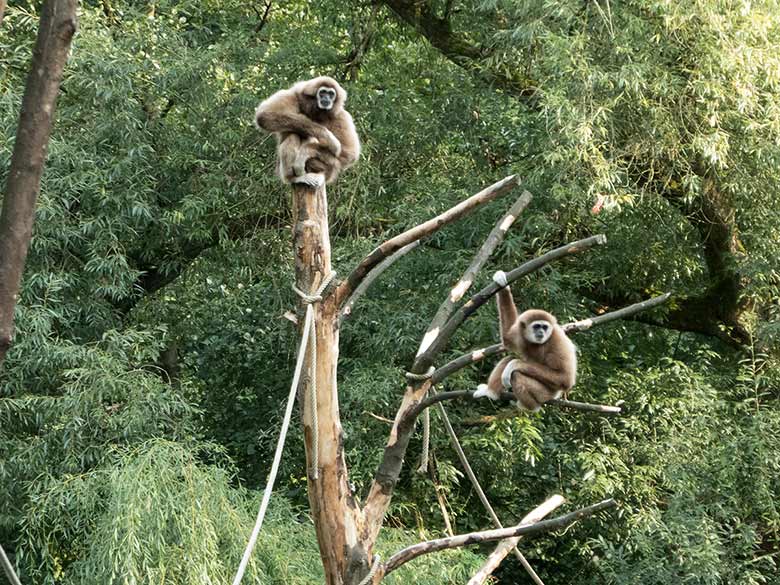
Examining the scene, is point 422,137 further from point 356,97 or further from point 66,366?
point 66,366

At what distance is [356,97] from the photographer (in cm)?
938

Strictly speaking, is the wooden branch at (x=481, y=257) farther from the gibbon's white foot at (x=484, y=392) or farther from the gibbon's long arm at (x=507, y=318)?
the gibbon's long arm at (x=507, y=318)

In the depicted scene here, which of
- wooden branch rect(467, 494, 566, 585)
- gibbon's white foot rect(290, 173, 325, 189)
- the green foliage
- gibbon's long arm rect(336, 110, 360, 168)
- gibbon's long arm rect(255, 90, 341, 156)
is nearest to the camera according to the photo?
gibbon's white foot rect(290, 173, 325, 189)

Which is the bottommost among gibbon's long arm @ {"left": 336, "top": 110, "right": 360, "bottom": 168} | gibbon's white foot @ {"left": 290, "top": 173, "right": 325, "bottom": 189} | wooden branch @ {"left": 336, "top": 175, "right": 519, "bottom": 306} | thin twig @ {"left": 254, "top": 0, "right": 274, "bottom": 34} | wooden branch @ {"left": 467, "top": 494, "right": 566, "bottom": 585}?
wooden branch @ {"left": 467, "top": 494, "right": 566, "bottom": 585}

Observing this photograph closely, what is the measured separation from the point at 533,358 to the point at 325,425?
5.18ft

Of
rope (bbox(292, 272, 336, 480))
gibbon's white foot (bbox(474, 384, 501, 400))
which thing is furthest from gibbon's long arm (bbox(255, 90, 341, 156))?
gibbon's white foot (bbox(474, 384, 501, 400))

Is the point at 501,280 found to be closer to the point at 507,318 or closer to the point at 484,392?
the point at 484,392

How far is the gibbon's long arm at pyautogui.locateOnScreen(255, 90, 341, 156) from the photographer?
18.2ft

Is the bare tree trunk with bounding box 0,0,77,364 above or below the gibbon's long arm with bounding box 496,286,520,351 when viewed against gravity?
above

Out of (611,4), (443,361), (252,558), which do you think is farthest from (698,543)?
(611,4)

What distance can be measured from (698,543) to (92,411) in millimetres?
4545

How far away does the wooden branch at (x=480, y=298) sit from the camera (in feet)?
13.5

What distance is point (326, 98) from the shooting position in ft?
19.5

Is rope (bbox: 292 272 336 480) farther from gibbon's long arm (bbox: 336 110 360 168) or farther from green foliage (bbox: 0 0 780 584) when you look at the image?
green foliage (bbox: 0 0 780 584)
